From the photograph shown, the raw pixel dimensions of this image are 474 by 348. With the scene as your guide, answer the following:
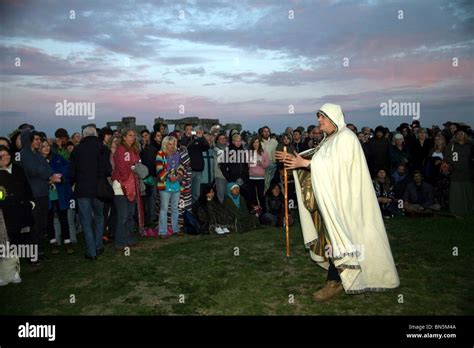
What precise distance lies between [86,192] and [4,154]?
1371 mm

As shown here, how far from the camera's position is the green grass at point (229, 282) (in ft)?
14.9

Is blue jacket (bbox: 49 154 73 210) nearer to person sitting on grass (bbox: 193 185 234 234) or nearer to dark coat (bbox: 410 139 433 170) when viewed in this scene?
person sitting on grass (bbox: 193 185 234 234)

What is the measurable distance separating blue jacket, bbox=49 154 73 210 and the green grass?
982mm

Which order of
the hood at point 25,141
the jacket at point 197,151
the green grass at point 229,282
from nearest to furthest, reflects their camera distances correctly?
the green grass at point 229,282, the hood at point 25,141, the jacket at point 197,151

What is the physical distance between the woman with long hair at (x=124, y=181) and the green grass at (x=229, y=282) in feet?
1.32

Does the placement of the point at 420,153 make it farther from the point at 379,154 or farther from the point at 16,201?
the point at 16,201

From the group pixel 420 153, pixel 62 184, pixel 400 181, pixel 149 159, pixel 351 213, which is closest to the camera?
pixel 351 213

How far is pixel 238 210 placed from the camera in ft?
28.6

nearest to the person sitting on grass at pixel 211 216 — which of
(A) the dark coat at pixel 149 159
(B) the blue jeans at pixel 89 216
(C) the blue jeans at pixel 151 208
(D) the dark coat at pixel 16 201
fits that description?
(A) the dark coat at pixel 149 159

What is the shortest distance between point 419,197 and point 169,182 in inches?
241

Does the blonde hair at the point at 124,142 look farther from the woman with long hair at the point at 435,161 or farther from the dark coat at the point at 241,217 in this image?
the woman with long hair at the point at 435,161

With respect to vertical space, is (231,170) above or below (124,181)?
above

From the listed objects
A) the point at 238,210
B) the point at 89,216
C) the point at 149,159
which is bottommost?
the point at 238,210

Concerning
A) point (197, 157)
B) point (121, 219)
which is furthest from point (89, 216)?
point (197, 157)
